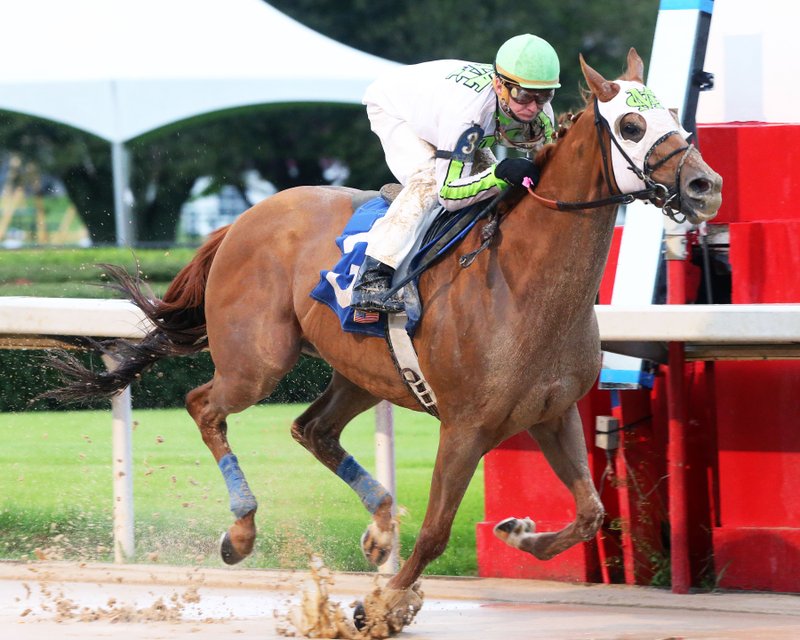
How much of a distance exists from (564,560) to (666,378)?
0.81m

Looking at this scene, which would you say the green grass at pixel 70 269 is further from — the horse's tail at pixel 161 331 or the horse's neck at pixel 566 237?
the horse's neck at pixel 566 237

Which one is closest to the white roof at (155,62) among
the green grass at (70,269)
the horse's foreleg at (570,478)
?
the green grass at (70,269)

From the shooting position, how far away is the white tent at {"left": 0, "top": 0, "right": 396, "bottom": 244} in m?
14.3

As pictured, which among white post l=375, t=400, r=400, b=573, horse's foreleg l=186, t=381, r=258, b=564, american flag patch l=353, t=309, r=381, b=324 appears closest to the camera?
american flag patch l=353, t=309, r=381, b=324

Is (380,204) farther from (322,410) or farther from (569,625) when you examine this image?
(569,625)

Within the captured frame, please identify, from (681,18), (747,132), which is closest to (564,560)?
(747,132)

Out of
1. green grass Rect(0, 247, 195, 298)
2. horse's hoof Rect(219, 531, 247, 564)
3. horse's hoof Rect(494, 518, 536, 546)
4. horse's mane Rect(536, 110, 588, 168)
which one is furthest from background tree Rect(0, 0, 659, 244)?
horse's mane Rect(536, 110, 588, 168)

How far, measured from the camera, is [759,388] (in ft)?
16.9

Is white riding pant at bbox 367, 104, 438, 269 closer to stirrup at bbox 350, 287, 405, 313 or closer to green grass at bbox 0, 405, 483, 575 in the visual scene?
stirrup at bbox 350, 287, 405, 313

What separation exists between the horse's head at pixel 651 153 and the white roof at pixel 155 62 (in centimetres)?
1095

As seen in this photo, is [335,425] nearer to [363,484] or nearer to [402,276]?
[363,484]

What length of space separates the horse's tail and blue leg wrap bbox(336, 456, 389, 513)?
0.91 metres

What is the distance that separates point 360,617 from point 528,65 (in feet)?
6.08

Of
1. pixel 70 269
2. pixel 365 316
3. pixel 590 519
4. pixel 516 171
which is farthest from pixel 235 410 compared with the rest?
pixel 70 269
